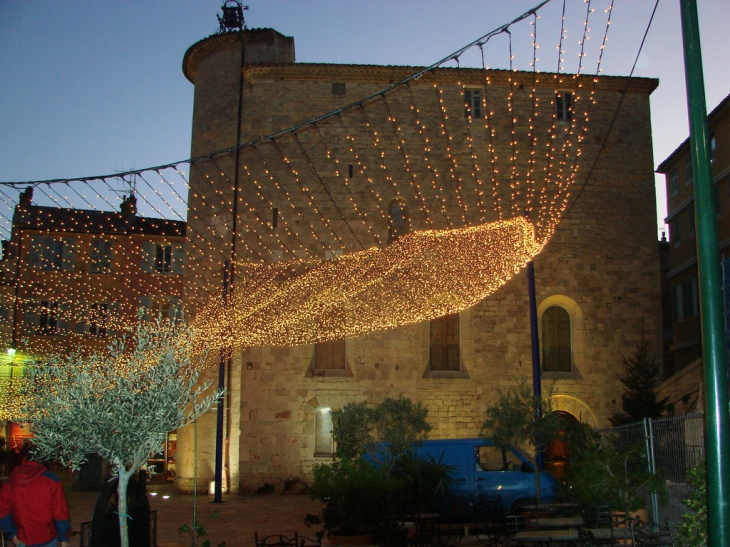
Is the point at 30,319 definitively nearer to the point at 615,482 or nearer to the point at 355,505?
the point at 355,505

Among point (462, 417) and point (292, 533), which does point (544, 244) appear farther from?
point (292, 533)

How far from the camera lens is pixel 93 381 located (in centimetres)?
736

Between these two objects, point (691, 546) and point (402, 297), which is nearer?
point (691, 546)

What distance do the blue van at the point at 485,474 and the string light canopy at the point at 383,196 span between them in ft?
21.6

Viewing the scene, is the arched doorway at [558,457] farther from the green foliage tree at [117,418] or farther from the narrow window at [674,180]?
the green foliage tree at [117,418]

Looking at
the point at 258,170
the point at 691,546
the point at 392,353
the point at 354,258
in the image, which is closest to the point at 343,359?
the point at 392,353

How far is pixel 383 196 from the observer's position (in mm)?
20656

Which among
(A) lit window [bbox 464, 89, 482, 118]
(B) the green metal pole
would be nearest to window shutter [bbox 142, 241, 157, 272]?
(A) lit window [bbox 464, 89, 482, 118]

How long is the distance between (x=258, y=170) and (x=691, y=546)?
16.6 m

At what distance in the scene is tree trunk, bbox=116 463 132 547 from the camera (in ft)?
22.4

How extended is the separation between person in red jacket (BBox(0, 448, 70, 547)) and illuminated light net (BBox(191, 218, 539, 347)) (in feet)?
41.9

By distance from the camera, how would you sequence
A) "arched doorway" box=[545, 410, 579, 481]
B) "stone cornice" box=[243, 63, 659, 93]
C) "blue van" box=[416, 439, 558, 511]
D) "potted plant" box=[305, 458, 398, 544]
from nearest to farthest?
1. "potted plant" box=[305, 458, 398, 544]
2. "blue van" box=[416, 439, 558, 511]
3. "arched doorway" box=[545, 410, 579, 481]
4. "stone cornice" box=[243, 63, 659, 93]

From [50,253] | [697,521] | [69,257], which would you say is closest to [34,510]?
[697,521]

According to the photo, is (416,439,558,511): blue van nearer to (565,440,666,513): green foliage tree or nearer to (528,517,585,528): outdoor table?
(565,440,666,513): green foliage tree
